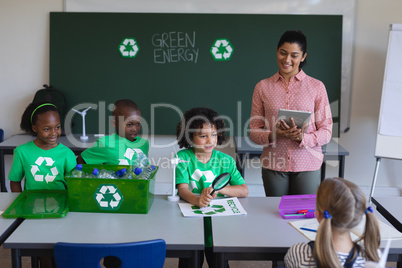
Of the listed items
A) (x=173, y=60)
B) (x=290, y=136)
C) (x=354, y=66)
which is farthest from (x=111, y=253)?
(x=354, y=66)

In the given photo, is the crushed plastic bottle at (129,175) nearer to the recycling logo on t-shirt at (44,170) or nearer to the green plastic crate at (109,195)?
the green plastic crate at (109,195)

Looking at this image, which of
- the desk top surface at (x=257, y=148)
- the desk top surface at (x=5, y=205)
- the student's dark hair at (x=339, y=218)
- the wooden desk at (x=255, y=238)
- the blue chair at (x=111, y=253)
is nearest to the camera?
the student's dark hair at (x=339, y=218)

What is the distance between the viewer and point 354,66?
14.1 feet

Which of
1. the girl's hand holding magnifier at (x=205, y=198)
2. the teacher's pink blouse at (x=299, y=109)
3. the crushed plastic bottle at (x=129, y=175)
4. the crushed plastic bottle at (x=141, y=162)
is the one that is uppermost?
the teacher's pink blouse at (x=299, y=109)

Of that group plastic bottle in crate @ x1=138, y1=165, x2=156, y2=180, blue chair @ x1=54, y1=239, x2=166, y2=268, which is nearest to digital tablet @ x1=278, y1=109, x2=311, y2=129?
plastic bottle in crate @ x1=138, y1=165, x2=156, y2=180

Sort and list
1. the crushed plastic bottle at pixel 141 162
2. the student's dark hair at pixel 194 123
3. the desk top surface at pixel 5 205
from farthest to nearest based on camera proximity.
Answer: the student's dark hair at pixel 194 123
the crushed plastic bottle at pixel 141 162
the desk top surface at pixel 5 205

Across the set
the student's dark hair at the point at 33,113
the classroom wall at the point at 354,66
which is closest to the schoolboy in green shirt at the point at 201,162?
the student's dark hair at the point at 33,113

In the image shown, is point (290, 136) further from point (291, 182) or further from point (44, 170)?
point (44, 170)

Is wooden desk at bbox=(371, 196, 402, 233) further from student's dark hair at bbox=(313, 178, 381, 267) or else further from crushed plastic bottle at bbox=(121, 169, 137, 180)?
crushed plastic bottle at bbox=(121, 169, 137, 180)

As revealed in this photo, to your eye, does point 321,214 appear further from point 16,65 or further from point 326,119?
point 16,65

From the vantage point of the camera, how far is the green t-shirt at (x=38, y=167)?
7.66ft

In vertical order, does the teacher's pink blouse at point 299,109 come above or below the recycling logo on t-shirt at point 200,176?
above

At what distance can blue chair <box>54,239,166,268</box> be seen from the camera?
155 cm

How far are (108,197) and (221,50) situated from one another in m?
2.60
